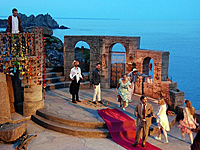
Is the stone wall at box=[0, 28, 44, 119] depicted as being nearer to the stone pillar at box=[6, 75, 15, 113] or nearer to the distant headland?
the stone pillar at box=[6, 75, 15, 113]

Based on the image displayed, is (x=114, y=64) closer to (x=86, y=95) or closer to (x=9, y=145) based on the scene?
(x=86, y=95)

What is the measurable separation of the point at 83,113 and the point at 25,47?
11.8 feet

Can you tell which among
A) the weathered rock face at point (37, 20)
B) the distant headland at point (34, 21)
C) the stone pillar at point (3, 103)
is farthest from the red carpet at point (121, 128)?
the weathered rock face at point (37, 20)

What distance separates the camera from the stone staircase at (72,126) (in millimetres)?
10875

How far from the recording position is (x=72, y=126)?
11.3 meters

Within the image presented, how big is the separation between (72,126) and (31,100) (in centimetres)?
224

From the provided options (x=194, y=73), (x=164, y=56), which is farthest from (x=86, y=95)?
(x=194, y=73)

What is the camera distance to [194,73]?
3841cm

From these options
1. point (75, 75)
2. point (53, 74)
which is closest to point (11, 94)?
point (75, 75)

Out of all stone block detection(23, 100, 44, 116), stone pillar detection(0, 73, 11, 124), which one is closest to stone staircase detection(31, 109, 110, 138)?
stone block detection(23, 100, 44, 116)

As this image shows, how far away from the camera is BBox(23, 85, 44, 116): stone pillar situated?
1213cm

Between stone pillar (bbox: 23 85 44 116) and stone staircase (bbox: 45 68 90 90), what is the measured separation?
141 inches

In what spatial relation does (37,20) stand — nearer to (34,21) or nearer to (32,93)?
(34,21)

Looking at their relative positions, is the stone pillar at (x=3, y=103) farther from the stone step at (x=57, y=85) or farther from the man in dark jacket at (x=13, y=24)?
the stone step at (x=57, y=85)
